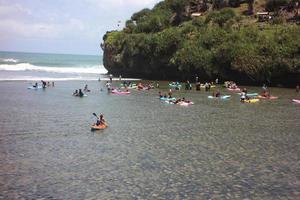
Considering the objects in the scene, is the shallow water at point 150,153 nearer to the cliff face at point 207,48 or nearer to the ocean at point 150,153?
the ocean at point 150,153

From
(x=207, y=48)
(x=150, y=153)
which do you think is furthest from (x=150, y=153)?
(x=207, y=48)

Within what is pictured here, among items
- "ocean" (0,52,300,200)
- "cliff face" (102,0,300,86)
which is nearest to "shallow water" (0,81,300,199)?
"ocean" (0,52,300,200)

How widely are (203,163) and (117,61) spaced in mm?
83454

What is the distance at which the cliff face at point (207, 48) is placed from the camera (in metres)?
78.5

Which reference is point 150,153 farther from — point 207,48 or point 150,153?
point 207,48

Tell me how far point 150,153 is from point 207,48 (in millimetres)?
64438

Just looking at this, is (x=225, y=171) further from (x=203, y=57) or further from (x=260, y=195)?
(x=203, y=57)

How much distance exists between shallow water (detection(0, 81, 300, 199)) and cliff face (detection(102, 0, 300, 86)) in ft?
101

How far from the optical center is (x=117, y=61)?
107500 millimetres

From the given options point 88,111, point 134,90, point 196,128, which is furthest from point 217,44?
point 196,128

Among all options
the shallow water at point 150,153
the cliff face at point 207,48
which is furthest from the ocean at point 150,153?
the cliff face at point 207,48

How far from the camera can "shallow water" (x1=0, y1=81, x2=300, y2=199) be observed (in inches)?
827

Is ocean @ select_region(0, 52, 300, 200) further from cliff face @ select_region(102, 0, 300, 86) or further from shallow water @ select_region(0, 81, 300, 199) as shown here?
cliff face @ select_region(102, 0, 300, 86)

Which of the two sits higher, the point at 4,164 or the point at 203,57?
the point at 203,57
